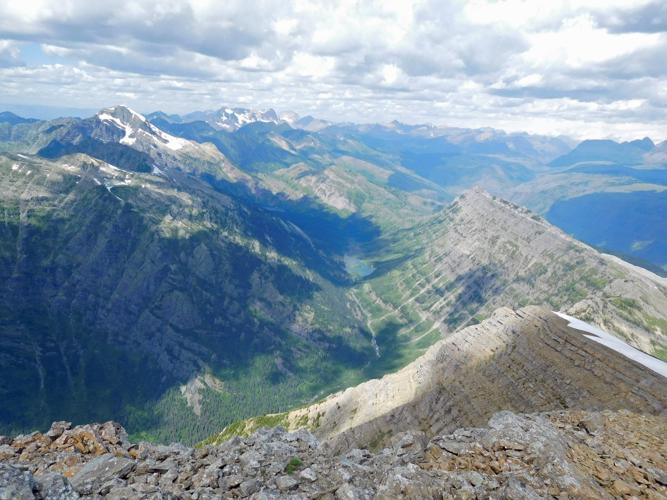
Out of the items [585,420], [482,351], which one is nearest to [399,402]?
[482,351]

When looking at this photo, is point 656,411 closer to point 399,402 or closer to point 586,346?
point 586,346

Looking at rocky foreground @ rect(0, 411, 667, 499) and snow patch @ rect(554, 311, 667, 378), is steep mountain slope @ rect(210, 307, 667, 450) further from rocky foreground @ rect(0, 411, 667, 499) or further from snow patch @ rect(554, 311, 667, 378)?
rocky foreground @ rect(0, 411, 667, 499)

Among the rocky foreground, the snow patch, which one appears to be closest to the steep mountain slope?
the snow patch

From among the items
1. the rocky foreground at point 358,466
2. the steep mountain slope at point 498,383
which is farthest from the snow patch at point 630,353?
the rocky foreground at point 358,466

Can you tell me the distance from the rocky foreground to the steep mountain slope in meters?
54.3

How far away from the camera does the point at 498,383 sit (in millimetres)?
121375

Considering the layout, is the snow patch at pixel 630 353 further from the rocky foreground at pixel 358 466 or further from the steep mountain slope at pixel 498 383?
the rocky foreground at pixel 358 466

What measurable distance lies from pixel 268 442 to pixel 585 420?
37.2 m

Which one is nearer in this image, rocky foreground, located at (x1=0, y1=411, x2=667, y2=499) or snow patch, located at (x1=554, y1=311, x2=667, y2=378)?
rocky foreground, located at (x1=0, y1=411, x2=667, y2=499)

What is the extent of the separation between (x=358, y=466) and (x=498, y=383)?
91247 millimetres

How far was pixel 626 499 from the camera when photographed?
1341 inches

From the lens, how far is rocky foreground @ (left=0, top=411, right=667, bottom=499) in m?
33.5

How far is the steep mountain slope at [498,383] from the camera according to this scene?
99.9 m

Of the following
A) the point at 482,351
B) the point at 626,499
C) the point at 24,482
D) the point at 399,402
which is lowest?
the point at 399,402
